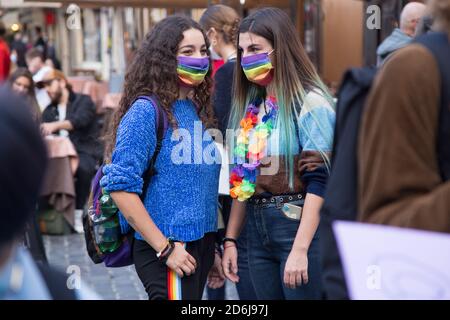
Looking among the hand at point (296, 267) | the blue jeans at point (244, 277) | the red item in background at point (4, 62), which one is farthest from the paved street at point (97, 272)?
the hand at point (296, 267)

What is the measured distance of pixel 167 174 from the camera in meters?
3.80

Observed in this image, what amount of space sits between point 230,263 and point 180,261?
1.67 feet

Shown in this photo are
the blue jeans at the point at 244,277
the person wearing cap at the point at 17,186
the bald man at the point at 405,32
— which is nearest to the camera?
the person wearing cap at the point at 17,186

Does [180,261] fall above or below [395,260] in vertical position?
below

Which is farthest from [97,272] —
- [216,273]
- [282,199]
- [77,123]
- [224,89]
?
[282,199]

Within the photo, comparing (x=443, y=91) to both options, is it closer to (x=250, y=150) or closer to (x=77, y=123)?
(x=250, y=150)

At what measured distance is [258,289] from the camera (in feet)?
13.4

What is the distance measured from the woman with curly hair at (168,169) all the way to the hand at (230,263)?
21 cm

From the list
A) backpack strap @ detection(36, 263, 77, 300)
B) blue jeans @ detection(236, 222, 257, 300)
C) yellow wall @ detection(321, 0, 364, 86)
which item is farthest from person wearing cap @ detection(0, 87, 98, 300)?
yellow wall @ detection(321, 0, 364, 86)

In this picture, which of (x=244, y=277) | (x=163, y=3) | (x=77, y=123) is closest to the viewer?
(x=244, y=277)

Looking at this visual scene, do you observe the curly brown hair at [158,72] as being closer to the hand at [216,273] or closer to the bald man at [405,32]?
the hand at [216,273]

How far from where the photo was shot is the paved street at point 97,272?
6855 mm
